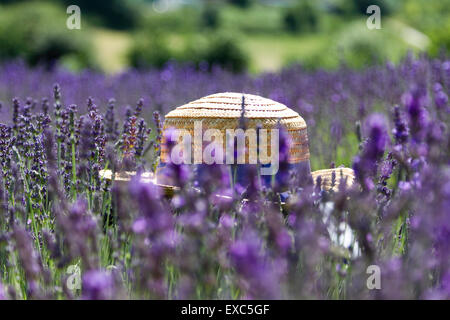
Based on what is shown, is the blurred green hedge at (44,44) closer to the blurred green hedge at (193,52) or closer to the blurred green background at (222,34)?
the blurred green background at (222,34)

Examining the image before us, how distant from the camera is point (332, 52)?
1359 centimetres

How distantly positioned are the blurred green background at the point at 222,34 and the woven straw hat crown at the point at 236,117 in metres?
2.69

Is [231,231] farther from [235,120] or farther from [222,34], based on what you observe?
[222,34]

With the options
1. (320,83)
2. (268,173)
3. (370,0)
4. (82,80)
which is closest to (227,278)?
(268,173)

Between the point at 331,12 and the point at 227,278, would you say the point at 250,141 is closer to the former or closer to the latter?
the point at 227,278

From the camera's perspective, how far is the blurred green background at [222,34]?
13.8m

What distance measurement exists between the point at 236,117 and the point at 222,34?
1156cm

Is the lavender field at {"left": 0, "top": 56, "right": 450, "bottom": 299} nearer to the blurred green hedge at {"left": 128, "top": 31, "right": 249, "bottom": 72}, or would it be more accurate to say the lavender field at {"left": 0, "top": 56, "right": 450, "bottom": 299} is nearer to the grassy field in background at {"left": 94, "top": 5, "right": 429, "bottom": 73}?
the blurred green hedge at {"left": 128, "top": 31, "right": 249, "bottom": 72}

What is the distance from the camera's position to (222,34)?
45.8 ft

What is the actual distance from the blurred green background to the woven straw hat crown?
2691 millimetres

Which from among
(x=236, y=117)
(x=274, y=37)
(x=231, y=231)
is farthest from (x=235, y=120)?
(x=274, y=37)

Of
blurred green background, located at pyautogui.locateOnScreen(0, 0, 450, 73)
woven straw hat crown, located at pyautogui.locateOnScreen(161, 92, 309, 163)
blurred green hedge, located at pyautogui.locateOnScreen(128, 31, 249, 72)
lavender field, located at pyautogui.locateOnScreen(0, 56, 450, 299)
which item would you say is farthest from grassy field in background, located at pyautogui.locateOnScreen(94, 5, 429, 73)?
lavender field, located at pyautogui.locateOnScreen(0, 56, 450, 299)

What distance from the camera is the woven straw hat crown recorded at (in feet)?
8.99
